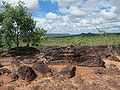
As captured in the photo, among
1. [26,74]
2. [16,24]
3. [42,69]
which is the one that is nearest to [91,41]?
[16,24]

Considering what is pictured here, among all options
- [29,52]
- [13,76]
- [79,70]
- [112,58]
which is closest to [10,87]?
[13,76]

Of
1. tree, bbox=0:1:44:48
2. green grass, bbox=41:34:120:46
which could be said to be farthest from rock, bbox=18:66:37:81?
green grass, bbox=41:34:120:46

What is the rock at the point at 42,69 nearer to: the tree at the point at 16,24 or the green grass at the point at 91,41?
the tree at the point at 16,24

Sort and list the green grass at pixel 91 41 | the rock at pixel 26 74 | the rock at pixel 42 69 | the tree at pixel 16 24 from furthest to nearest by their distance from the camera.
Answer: the green grass at pixel 91 41
the tree at pixel 16 24
the rock at pixel 42 69
the rock at pixel 26 74

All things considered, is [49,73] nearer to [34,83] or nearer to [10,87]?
[34,83]

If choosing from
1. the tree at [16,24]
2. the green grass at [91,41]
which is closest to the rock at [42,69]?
the tree at [16,24]

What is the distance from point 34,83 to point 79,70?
18.4 ft

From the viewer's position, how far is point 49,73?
15117 millimetres

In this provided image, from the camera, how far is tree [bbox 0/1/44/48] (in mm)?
26828

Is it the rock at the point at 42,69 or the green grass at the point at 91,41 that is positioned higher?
the rock at the point at 42,69

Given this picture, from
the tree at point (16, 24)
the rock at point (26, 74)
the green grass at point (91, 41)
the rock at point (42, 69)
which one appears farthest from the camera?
the green grass at point (91, 41)

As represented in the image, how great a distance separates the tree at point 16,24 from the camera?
26.8m

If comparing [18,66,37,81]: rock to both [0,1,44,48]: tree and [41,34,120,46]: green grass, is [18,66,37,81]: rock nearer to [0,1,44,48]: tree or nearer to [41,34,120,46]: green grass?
[0,1,44,48]: tree

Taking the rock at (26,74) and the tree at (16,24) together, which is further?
the tree at (16,24)
